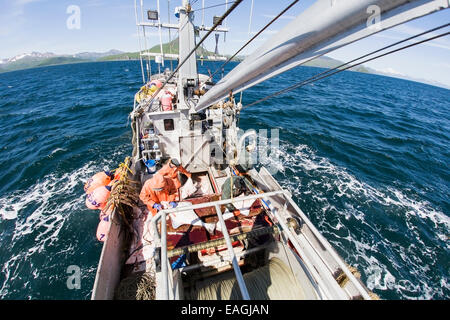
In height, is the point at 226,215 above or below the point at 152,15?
below

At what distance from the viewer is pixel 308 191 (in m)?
11.2

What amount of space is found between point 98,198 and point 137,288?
126 inches

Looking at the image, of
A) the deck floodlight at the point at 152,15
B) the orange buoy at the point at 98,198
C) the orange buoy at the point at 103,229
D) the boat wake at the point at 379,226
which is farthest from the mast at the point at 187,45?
the deck floodlight at the point at 152,15

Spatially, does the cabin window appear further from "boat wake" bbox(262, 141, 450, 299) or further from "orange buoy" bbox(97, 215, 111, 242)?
"boat wake" bbox(262, 141, 450, 299)

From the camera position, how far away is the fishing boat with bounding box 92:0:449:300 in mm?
2023

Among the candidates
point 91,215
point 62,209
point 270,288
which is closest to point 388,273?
point 270,288

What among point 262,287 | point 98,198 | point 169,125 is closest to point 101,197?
point 98,198

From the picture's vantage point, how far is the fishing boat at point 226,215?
202cm

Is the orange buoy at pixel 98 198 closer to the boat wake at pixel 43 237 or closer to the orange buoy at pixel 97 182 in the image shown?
the orange buoy at pixel 97 182

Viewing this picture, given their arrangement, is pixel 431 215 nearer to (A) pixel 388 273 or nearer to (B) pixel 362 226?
(B) pixel 362 226

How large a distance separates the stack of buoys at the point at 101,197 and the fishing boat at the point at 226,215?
28 cm

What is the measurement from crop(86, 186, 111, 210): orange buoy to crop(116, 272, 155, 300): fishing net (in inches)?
105

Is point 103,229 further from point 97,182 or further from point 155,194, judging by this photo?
point 97,182
